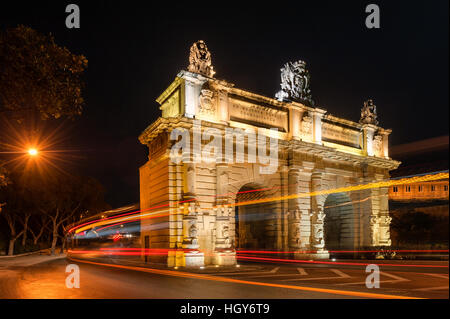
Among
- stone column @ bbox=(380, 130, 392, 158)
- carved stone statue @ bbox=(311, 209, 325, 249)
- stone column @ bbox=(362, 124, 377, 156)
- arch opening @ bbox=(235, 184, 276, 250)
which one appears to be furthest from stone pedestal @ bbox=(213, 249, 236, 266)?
stone column @ bbox=(380, 130, 392, 158)

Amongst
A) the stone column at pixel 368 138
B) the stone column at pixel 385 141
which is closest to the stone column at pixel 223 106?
the stone column at pixel 368 138

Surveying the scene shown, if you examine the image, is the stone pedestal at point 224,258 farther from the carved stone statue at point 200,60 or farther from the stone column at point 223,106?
the carved stone statue at point 200,60

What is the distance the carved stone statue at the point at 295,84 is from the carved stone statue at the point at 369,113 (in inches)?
291

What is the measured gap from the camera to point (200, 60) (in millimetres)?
24062

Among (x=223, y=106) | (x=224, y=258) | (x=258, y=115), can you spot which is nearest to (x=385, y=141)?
(x=258, y=115)

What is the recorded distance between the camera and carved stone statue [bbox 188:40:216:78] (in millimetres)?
23891

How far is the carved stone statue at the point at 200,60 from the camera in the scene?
2389cm

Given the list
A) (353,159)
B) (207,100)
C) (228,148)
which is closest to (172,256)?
(228,148)

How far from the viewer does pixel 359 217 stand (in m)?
31.7

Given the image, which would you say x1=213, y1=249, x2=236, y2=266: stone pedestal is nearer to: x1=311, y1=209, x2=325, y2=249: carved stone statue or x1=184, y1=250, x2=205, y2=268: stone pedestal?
x1=184, y1=250, x2=205, y2=268: stone pedestal

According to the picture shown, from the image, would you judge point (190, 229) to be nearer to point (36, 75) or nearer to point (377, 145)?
point (36, 75)

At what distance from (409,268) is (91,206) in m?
35.7
